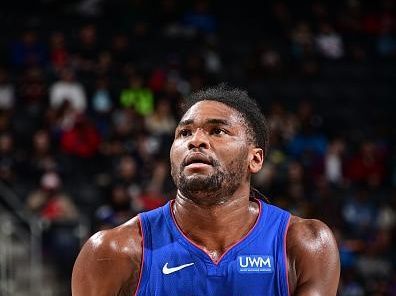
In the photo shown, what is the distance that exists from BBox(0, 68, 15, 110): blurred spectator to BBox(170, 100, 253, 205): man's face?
855 cm

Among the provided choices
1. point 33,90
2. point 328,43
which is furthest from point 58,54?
point 328,43

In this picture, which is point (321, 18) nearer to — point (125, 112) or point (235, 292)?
point (125, 112)

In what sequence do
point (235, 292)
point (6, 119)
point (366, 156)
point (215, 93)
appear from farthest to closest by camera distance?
point (366, 156)
point (6, 119)
point (215, 93)
point (235, 292)

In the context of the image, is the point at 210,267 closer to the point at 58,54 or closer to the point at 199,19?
the point at 58,54

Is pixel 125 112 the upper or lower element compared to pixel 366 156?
upper

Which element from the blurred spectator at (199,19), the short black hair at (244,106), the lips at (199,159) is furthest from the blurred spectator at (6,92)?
the lips at (199,159)

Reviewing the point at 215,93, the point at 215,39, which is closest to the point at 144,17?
the point at 215,39

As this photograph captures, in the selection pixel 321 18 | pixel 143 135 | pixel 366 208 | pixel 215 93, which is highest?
pixel 215 93

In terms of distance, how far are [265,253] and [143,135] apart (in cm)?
837

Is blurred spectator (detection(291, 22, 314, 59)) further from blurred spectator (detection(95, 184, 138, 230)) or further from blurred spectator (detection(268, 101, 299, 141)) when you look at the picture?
blurred spectator (detection(95, 184, 138, 230))

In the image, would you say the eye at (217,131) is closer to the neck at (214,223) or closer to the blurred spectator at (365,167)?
the neck at (214,223)

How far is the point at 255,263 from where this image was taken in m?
3.77

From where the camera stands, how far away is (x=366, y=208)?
503 inches

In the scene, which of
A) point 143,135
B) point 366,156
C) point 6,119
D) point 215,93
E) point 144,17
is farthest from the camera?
point 144,17
